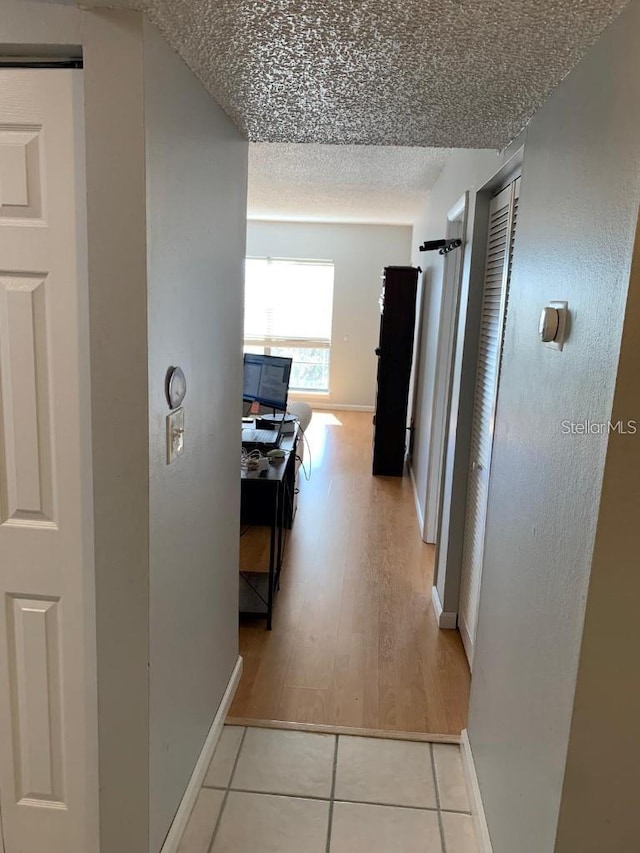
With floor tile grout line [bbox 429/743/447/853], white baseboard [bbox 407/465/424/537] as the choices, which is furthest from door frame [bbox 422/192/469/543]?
floor tile grout line [bbox 429/743/447/853]

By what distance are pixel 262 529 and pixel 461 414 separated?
1348 millimetres

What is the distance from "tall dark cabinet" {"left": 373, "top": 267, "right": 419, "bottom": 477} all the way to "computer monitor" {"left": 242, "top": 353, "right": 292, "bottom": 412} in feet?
5.58

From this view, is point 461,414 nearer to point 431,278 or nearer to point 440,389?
point 440,389

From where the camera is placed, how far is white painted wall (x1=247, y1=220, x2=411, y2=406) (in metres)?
8.46

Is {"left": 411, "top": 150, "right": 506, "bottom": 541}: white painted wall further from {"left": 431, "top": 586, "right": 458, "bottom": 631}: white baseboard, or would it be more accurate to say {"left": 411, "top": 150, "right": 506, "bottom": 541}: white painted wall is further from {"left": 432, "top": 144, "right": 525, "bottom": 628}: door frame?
{"left": 431, "top": 586, "right": 458, "bottom": 631}: white baseboard

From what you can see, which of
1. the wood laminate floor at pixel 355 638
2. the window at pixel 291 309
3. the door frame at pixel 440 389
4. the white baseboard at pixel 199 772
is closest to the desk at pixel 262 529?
the wood laminate floor at pixel 355 638

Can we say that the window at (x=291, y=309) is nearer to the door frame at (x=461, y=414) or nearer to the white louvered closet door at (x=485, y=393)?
the door frame at (x=461, y=414)

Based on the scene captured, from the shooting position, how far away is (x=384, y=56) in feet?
4.63

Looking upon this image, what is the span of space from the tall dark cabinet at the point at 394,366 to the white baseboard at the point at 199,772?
3.44 metres

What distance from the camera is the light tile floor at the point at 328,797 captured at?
1.87m

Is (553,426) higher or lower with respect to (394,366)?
higher

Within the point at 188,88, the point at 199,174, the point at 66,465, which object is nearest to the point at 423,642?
the point at 66,465

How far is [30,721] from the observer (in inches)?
65.1

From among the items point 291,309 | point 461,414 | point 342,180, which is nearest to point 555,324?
point 461,414
